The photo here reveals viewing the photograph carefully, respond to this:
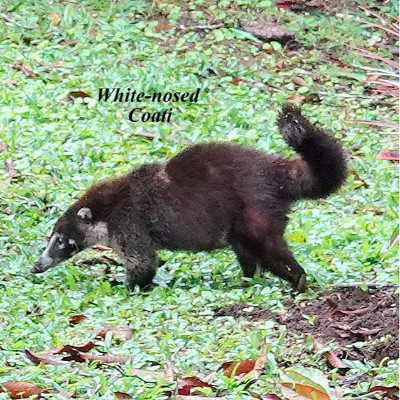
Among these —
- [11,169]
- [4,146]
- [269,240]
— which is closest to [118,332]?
[269,240]

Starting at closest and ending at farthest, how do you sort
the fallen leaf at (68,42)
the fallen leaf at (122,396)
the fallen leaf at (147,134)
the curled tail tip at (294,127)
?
the fallen leaf at (122,396) < the curled tail tip at (294,127) < the fallen leaf at (147,134) < the fallen leaf at (68,42)

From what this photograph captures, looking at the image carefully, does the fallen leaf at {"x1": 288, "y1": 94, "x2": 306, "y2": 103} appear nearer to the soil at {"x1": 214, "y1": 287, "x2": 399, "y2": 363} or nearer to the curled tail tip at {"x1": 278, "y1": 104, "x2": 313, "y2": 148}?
the curled tail tip at {"x1": 278, "y1": 104, "x2": 313, "y2": 148}

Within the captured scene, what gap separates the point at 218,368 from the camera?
198 inches

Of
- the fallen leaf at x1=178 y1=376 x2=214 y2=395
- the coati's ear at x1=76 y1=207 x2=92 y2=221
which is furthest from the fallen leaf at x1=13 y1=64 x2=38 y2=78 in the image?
the fallen leaf at x1=178 y1=376 x2=214 y2=395

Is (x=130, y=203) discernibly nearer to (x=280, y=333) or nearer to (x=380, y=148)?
(x=280, y=333)

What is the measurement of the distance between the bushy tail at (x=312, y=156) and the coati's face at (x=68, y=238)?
1363 millimetres

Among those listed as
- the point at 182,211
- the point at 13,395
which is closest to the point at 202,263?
the point at 182,211

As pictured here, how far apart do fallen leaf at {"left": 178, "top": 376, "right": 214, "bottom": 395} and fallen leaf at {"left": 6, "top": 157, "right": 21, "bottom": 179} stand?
12.6 ft

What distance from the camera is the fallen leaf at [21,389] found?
15.7 feet

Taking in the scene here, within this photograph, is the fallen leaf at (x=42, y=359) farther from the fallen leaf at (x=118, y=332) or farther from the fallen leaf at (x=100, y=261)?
the fallen leaf at (x=100, y=261)

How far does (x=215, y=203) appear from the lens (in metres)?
6.53

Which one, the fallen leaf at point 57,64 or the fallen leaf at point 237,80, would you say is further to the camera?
the fallen leaf at point 57,64

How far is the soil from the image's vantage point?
16.6 feet

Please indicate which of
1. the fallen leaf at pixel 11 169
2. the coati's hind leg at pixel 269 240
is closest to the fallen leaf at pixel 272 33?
the fallen leaf at pixel 11 169
